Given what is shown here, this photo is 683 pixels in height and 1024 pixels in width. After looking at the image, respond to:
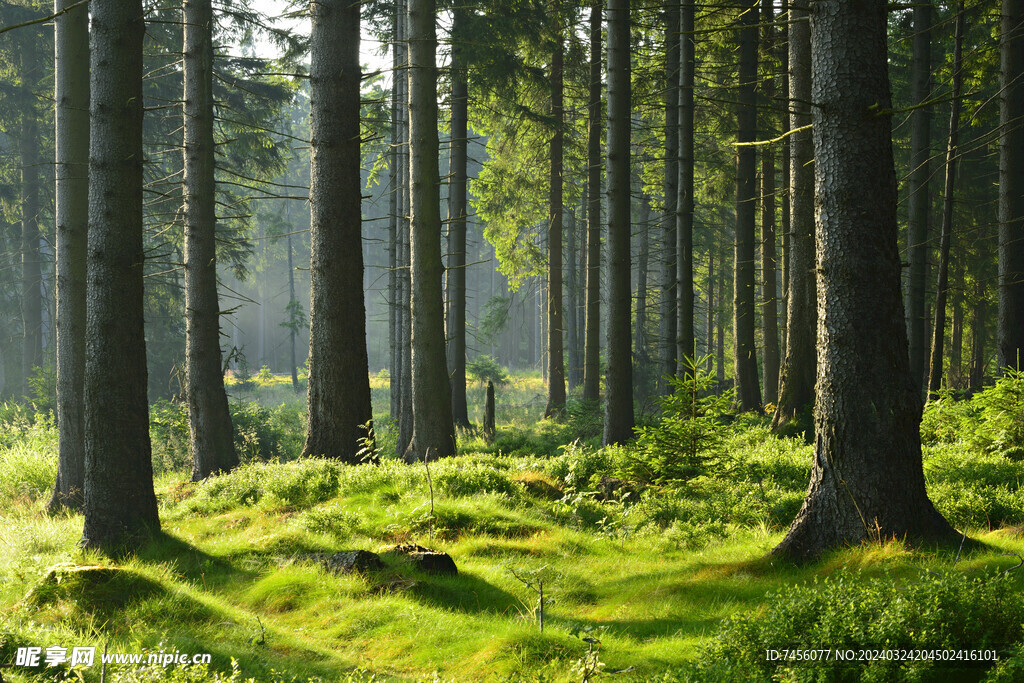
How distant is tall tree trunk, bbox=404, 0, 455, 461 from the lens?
10492 mm

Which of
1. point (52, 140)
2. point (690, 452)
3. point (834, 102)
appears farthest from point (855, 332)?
point (52, 140)

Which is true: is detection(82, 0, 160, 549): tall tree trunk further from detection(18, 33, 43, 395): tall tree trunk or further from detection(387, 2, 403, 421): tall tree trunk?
detection(18, 33, 43, 395): tall tree trunk

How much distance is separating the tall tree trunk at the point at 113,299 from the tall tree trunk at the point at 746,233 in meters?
12.2

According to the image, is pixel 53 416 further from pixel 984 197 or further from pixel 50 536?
pixel 984 197

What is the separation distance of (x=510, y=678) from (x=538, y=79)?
557 inches

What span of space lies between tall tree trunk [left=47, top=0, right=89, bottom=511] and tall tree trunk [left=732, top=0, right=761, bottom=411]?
1265 centimetres

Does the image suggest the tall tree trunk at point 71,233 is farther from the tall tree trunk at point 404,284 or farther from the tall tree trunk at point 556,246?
the tall tree trunk at point 556,246

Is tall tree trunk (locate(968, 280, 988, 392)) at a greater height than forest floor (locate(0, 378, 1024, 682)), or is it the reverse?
tall tree trunk (locate(968, 280, 988, 392))

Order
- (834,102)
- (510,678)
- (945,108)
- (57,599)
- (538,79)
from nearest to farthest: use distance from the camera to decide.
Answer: (510,678) < (57,599) < (834,102) < (538,79) < (945,108)

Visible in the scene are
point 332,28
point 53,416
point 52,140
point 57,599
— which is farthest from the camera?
point 52,140

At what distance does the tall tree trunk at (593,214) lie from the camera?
1639cm

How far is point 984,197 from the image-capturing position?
67.3 feet

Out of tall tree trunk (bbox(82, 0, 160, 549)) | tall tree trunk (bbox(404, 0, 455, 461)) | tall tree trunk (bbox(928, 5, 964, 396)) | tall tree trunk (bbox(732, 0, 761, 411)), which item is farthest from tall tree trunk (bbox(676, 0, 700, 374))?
tall tree trunk (bbox(82, 0, 160, 549))

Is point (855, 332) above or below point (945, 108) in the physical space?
below
